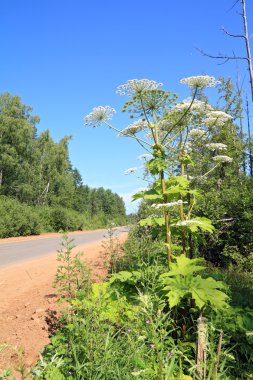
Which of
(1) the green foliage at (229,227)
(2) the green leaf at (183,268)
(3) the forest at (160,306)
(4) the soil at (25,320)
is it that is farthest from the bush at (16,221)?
(2) the green leaf at (183,268)

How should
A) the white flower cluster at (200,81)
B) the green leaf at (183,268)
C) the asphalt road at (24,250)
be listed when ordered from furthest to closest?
the asphalt road at (24,250) < the white flower cluster at (200,81) < the green leaf at (183,268)

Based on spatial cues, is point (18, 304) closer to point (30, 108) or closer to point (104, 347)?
point (104, 347)

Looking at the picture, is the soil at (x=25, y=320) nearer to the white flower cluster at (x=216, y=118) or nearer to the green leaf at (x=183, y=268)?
the green leaf at (x=183, y=268)

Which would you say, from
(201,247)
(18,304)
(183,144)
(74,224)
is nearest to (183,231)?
(183,144)

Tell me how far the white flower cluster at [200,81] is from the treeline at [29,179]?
70.2 feet

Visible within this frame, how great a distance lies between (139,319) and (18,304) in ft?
10.0

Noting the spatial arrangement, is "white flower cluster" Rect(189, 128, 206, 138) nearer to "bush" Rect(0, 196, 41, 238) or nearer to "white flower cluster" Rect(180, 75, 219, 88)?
"white flower cluster" Rect(180, 75, 219, 88)

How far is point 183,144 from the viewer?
4473 millimetres

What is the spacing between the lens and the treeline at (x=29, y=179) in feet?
98.3

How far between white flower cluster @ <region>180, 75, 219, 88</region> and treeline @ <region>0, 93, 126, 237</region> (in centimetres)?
2139

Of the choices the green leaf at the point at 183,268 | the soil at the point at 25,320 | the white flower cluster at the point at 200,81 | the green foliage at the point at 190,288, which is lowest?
the soil at the point at 25,320

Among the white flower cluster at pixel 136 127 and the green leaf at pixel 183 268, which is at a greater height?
the white flower cluster at pixel 136 127

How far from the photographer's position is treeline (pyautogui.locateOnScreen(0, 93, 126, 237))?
29947 millimetres

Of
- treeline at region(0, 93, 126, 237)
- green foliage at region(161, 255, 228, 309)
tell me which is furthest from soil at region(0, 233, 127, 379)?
treeline at region(0, 93, 126, 237)
